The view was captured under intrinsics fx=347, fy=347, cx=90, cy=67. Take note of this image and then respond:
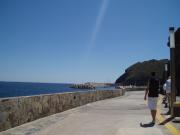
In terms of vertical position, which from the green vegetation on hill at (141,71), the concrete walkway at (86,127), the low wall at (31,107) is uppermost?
the green vegetation on hill at (141,71)

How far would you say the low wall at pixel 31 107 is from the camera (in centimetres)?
918

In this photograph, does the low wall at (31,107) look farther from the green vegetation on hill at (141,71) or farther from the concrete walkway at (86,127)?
the green vegetation on hill at (141,71)

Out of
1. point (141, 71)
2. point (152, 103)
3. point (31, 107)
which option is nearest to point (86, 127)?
point (31, 107)

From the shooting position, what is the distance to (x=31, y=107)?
10.9 meters

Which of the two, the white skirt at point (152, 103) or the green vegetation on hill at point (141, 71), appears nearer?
the white skirt at point (152, 103)

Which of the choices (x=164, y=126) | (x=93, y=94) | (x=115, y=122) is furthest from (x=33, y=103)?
(x=93, y=94)

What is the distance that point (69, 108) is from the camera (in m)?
15.5

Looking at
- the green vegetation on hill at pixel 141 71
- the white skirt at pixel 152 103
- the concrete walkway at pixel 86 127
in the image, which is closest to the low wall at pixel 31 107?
the concrete walkway at pixel 86 127

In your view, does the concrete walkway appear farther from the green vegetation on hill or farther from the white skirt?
the green vegetation on hill

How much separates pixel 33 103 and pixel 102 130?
2.94m

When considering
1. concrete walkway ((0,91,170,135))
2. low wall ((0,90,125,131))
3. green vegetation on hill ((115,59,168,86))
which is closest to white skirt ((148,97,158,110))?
concrete walkway ((0,91,170,135))

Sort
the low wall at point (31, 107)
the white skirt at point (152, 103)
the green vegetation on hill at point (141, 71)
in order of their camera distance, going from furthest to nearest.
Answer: the green vegetation on hill at point (141, 71)
the white skirt at point (152, 103)
the low wall at point (31, 107)

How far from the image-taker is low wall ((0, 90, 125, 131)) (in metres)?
9.18

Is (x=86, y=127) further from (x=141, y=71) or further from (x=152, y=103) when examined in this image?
(x=141, y=71)
